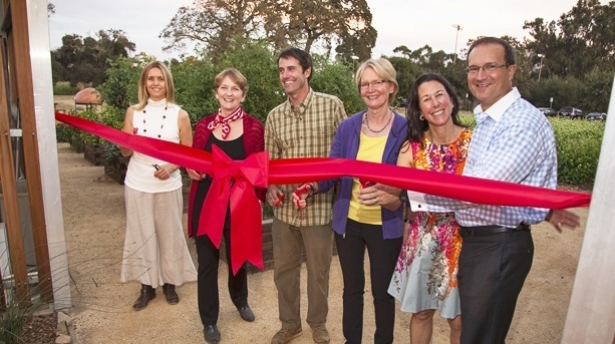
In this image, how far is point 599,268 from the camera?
198 cm

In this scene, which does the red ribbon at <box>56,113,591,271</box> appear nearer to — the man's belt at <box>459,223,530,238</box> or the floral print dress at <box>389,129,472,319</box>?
the man's belt at <box>459,223,530,238</box>

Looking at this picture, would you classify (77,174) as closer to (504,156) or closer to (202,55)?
(202,55)

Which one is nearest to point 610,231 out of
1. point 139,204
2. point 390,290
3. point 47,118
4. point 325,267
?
point 390,290

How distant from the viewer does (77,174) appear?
35.4 ft

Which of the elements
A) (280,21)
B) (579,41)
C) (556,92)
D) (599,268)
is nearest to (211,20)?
(280,21)

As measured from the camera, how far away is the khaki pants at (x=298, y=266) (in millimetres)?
3223

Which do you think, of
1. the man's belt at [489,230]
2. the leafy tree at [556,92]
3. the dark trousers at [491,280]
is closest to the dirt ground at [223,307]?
the dark trousers at [491,280]

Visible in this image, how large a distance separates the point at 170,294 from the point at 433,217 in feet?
9.12

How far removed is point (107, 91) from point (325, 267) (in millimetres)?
9974

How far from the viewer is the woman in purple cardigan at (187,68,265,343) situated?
10.7ft

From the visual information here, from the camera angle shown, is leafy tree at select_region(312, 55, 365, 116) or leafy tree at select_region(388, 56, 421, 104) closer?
leafy tree at select_region(312, 55, 365, 116)

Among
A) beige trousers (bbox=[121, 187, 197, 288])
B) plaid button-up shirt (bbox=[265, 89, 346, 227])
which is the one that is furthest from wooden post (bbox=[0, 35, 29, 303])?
plaid button-up shirt (bbox=[265, 89, 346, 227])

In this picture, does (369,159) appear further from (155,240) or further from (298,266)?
(155,240)

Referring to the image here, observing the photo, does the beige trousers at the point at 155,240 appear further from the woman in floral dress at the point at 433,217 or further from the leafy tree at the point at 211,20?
the leafy tree at the point at 211,20
